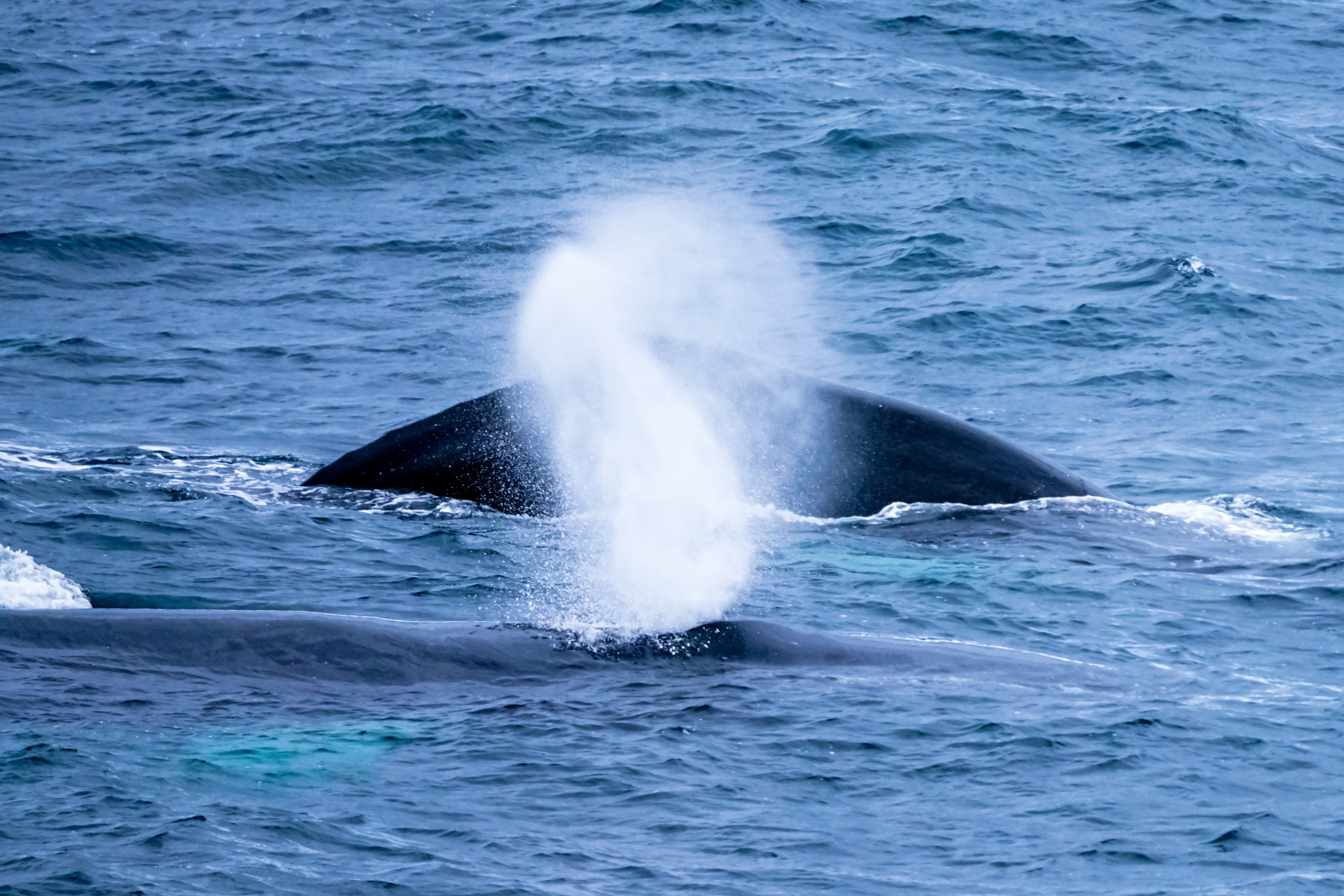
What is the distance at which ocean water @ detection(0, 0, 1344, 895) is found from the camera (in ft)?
26.9

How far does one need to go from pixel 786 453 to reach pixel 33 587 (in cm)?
577

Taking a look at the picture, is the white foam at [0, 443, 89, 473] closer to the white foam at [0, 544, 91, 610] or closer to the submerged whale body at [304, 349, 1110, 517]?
the submerged whale body at [304, 349, 1110, 517]

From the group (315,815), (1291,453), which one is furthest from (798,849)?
(1291,453)

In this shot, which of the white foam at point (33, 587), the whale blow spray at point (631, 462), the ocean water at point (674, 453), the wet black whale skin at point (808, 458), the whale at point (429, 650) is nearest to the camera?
the ocean water at point (674, 453)

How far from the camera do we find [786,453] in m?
14.3

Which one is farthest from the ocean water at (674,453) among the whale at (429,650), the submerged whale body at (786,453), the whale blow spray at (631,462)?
the submerged whale body at (786,453)

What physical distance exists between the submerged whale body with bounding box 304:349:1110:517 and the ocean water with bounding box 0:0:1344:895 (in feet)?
0.99

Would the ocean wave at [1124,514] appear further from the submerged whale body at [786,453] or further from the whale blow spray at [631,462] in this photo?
the whale blow spray at [631,462]

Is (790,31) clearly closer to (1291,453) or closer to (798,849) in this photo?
(1291,453)

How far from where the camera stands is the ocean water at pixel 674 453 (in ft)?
26.9

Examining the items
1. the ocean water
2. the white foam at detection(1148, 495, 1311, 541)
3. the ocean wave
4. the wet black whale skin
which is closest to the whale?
the ocean water

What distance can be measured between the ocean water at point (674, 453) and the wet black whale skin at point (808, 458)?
0.29 meters

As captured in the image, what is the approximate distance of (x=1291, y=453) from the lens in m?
17.0

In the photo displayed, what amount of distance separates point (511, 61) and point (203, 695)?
2710 cm
